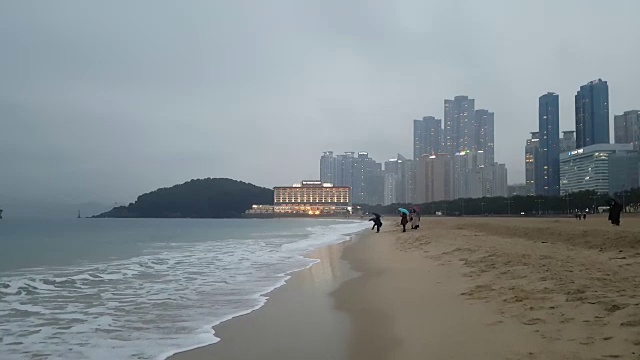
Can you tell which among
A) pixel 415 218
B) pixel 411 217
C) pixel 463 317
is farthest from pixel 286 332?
pixel 415 218

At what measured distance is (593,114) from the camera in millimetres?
186375

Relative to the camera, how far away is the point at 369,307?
859cm

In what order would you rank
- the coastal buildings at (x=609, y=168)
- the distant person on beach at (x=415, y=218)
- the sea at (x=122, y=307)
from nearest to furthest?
the sea at (x=122, y=307) < the distant person on beach at (x=415, y=218) < the coastal buildings at (x=609, y=168)

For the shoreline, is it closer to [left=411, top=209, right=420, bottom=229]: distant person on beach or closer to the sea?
the sea

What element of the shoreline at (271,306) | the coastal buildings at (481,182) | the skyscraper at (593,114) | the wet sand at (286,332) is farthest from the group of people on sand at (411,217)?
the skyscraper at (593,114)

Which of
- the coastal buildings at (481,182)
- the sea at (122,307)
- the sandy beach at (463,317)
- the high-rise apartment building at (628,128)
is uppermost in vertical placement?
the high-rise apartment building at (628,128)

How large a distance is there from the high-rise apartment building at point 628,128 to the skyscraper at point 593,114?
6.52 meters

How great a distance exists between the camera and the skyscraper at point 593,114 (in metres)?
186

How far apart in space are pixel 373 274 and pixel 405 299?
485 cm

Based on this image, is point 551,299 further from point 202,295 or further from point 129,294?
point 129,294

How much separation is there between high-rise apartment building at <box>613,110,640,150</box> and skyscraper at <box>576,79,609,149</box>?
21.4 feet

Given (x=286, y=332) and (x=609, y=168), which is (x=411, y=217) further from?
(x=609, y=168)

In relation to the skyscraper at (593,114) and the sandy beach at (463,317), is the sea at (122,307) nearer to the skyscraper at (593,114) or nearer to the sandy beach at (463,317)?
the sandy beach at (463,317)

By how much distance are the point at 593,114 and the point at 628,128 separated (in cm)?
1629
